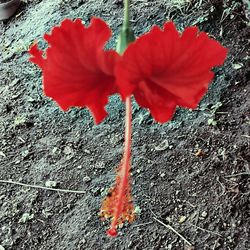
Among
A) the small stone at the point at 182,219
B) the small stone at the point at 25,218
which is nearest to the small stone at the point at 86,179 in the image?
the small stone at the point at 25,218

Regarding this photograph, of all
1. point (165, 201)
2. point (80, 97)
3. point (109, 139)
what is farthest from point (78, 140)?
point (80, 97)

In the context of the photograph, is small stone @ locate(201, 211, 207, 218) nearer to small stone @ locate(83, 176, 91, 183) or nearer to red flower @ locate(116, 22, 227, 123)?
small stone @ locate(83, 176, 91, 183)

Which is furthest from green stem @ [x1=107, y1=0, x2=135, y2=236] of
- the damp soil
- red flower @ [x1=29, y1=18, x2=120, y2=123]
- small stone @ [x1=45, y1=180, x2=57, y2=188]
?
small stone @ [x1=45, y1=180, x2=57, y2=188]

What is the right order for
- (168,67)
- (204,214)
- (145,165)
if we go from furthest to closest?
1. (145,165)
2. (204,214)
3. (168,67)

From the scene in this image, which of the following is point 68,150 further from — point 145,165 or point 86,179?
point 145,165

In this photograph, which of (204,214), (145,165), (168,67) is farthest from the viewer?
(145,165)

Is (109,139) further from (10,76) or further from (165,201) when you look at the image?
(10,76)

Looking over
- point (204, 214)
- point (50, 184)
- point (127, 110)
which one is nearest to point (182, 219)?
point (204, 214)
